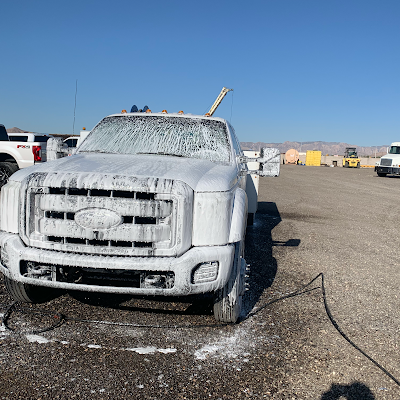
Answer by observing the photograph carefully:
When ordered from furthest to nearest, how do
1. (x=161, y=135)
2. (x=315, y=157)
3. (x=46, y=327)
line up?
1. (x=315, y=157)
2. (x=161, y=135)
3. (x=46, y=327)

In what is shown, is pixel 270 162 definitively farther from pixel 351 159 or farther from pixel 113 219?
pixel 351 159

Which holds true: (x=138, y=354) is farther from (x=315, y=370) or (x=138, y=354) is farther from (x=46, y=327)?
(x=315, y=370)

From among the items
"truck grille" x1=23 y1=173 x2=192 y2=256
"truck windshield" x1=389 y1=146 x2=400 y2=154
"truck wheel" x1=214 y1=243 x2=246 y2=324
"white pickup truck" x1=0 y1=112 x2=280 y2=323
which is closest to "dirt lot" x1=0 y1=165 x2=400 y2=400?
"truck wheel" x1=214 y1=243 x2=246 y2=324

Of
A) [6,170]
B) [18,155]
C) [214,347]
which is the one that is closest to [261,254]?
[214,347]

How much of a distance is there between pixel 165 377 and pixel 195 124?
2.80 metres

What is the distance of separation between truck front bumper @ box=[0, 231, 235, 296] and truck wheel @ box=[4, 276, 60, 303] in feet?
1.58

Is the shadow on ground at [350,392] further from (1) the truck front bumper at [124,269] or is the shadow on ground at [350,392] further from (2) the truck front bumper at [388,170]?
(2) the truck front bumper at [388,170]

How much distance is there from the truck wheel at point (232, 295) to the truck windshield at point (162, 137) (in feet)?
3.92

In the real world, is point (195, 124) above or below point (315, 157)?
above

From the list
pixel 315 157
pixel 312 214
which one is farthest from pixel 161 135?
pixel 315 157

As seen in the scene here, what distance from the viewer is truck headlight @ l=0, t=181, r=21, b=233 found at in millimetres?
3334

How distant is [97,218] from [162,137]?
1692mm

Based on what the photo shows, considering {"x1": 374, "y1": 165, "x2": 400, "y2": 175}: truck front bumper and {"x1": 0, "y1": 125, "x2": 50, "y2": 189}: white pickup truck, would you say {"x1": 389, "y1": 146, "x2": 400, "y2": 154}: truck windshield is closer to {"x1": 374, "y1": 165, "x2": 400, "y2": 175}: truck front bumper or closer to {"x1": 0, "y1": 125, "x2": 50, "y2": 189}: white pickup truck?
{"x1": 374, "y1": 165, "x2": 400, "y2": 175}: truck front bumper

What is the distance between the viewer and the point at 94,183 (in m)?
3.12
